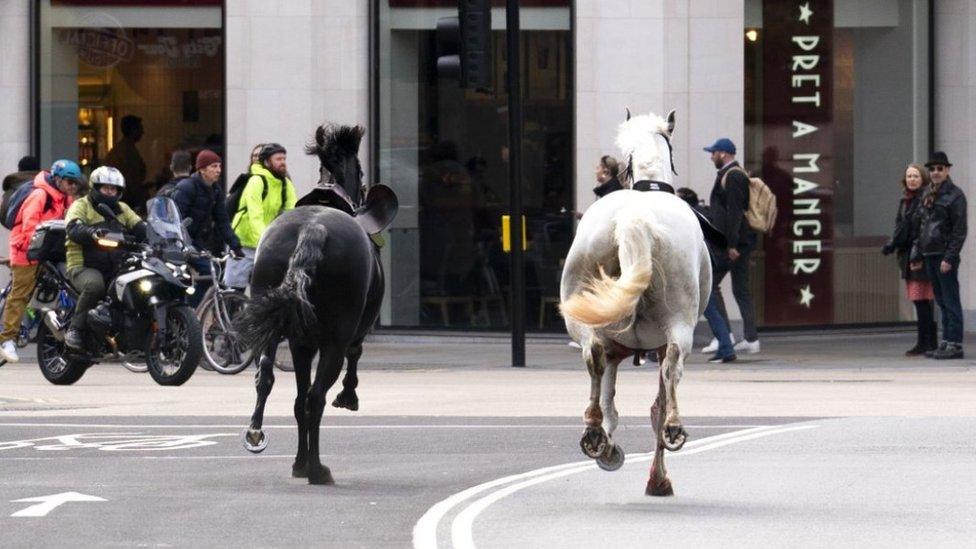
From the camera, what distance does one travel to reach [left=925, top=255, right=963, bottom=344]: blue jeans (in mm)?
18797

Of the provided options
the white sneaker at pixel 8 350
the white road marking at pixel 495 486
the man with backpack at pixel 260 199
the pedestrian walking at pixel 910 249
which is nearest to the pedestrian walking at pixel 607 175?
the pedestrian walking at pixel 910 249

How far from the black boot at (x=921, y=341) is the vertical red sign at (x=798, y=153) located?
7.44ft

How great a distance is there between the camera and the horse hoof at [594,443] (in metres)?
9.58

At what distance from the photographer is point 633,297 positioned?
938cm

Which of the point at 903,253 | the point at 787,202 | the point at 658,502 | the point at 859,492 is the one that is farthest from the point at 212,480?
the point at 787,202

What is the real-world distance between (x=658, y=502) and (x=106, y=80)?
13716 mm

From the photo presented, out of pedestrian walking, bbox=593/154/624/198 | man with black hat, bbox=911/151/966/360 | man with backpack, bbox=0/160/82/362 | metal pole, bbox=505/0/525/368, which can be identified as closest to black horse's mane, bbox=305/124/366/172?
metal pole, bbox=505/0/525/368

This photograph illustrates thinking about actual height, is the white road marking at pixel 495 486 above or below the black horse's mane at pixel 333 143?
below

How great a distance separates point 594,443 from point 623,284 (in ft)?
2.55

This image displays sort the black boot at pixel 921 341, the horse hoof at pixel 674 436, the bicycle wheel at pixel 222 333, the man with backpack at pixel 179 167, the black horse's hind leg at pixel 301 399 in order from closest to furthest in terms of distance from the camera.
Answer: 1. the horse hoof at pixel 674 436
2. the black horse's hind leg at pixel 301 399
3. the bicycle wheel at pixel 222 333
4. the man with backpack at pixel 179 167
5. the black boot at pixel 921 341

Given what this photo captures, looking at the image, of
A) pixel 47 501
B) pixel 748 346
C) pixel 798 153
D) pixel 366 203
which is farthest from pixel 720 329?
pixel 47 501

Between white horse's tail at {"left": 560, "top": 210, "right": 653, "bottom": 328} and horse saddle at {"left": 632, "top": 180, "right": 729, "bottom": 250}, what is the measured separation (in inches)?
22.3

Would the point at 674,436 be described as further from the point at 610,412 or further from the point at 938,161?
the point at 938,161

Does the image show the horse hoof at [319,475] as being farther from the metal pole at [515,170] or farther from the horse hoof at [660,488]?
the metal pole at [515,170]
